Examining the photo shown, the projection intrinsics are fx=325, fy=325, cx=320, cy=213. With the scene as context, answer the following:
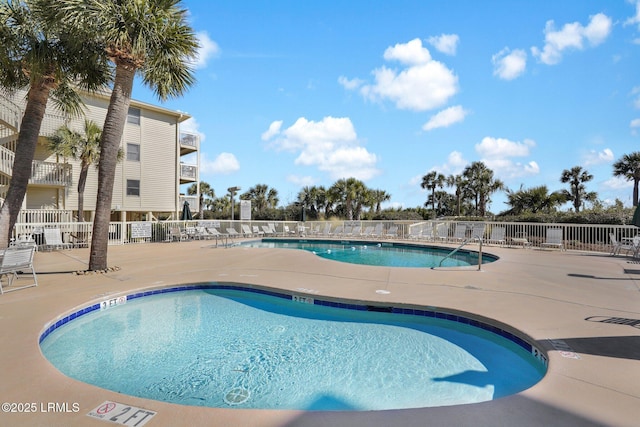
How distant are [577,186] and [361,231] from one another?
2545 centimetres

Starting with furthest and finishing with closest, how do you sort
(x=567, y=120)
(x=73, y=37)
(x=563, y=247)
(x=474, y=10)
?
(x=567, y=120)
(x=563, y=247)
(x=474, y=10)
(x=73, y=37)

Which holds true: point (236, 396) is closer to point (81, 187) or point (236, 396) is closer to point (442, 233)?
point (442, 233)

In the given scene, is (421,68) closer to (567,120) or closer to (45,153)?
(567,120)

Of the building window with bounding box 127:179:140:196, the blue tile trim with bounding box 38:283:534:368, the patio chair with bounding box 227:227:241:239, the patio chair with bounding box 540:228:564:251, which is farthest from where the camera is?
the building window with bounding box 127:179:140:196

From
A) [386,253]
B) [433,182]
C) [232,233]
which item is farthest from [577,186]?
[232,233]

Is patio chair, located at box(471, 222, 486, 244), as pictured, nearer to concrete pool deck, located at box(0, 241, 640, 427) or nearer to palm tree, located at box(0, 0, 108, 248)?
concrete pool deck, located at box(0, 241, 640, 427)

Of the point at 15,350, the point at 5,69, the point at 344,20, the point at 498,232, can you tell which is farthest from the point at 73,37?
the point at 498,232

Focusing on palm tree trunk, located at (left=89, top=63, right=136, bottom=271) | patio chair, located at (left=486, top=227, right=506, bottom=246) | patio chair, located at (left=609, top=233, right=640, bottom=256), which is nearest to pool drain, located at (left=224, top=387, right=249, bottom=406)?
palm tree trunk, located at (left=89, top=63, right=136, bottom=271)

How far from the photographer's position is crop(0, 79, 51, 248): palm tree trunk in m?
7.27

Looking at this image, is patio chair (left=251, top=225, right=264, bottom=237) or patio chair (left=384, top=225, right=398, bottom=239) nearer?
patio chair (left=384, top=225, right=398, bottom=239)

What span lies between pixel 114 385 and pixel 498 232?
13.3 meters

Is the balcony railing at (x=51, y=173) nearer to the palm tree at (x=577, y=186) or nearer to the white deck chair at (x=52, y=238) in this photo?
the white deck chair at (x=52, y=238)

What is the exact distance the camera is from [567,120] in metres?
14.1

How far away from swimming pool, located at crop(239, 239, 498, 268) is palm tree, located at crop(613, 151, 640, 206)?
74.8ft
